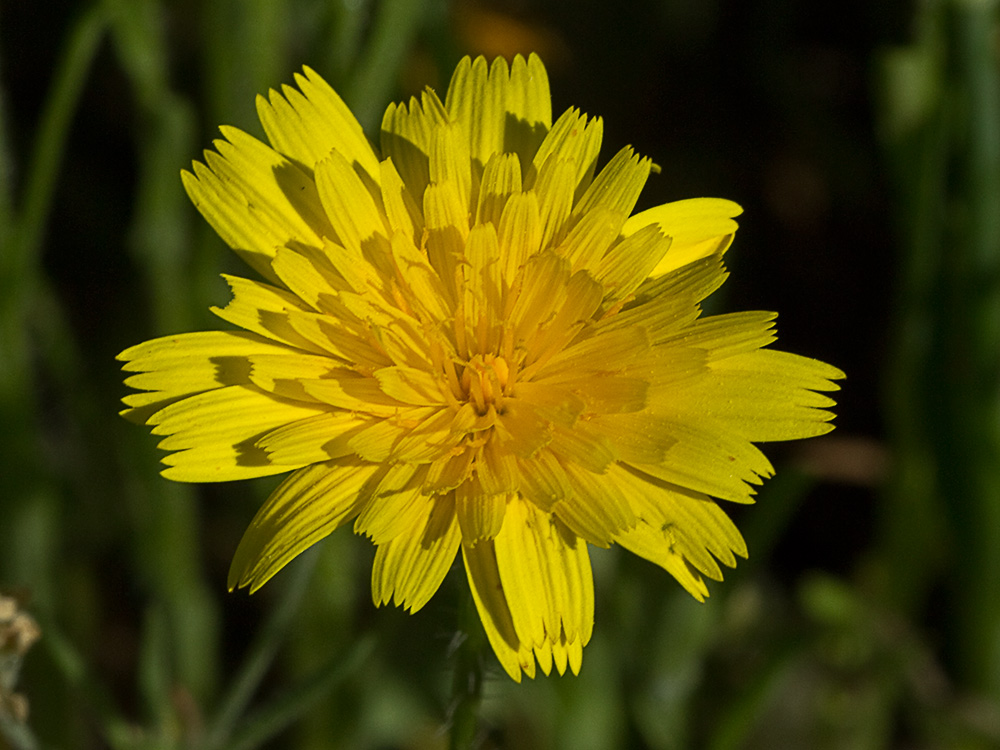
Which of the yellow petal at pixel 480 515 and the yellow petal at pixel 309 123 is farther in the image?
the yellow petal at pixel 309 123

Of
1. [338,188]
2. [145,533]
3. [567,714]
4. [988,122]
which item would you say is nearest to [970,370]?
[988,122]

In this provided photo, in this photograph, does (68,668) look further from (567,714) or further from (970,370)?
(970,370)

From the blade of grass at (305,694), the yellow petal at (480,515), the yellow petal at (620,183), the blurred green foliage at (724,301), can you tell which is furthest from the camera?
the blurred green foliage at (724,301)

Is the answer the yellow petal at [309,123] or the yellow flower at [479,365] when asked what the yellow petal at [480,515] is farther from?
the yellow petal at [309,123]

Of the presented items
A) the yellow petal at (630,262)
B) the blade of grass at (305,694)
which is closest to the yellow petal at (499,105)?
the yellow petal at (630,262)

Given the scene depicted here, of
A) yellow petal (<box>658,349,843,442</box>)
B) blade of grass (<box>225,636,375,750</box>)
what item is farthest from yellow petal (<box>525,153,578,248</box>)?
blade of grass (<box>225,636,375,750</box>)

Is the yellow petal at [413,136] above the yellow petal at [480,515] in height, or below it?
above

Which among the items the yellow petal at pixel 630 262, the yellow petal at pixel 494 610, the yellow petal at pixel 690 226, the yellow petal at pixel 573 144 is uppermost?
the yellow petal at pixel 573 144
